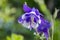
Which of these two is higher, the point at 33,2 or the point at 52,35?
the point at 33,2

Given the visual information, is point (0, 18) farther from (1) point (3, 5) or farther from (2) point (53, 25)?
(2) point (53, 25)

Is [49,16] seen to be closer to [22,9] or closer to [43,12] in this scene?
[43,12]

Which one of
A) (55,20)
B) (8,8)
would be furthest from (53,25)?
(8,8)
